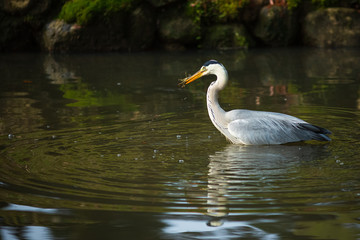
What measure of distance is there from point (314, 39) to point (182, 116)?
10.6m

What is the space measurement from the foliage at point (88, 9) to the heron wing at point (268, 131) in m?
11.1

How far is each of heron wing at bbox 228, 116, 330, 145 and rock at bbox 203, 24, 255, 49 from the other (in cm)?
1124

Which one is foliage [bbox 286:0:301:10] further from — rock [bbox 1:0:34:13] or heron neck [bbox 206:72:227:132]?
heron neck [bbox 206:72:227:132]

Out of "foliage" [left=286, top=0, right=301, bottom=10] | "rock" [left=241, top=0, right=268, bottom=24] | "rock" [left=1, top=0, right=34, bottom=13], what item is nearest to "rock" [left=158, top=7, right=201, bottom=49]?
"rock" [left=241, top=0, right=268, bottom=24]

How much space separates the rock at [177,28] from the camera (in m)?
18.1

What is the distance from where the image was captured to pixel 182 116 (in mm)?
8961

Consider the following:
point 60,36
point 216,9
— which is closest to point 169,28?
point 216,9

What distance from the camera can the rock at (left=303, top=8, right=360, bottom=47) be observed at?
58.5ft

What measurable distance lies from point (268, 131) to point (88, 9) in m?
11.3

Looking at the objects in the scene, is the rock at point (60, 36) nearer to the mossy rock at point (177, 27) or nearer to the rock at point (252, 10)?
the mossy rock at point (177, 27)

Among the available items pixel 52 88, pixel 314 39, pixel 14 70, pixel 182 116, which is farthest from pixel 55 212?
pixel 314 39

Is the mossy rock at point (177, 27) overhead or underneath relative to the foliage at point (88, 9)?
underneath

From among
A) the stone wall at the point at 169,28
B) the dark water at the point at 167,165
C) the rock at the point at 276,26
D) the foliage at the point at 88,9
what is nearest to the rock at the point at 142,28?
the stone wall at the point at 169,28

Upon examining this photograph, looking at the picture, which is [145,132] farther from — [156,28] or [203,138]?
[156,28]
